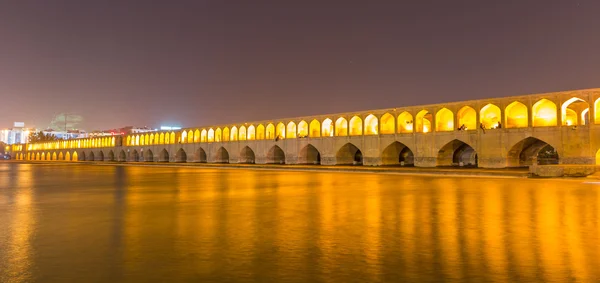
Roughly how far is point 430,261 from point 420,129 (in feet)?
79.5

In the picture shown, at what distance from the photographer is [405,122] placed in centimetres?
2839

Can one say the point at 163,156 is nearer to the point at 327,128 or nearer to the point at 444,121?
the point at 327,128

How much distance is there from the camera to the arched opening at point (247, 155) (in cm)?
3994

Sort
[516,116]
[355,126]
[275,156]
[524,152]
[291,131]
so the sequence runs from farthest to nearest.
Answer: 1. [275,156]
2. [291,131]
3. [355,126]
4. [524,152]
5. [516,116]

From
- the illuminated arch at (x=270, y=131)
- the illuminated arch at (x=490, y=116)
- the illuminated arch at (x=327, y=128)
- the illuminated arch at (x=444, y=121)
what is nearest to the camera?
the illuminated arch at (x=490, y=116)

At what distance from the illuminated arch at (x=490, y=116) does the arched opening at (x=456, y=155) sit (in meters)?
1.79

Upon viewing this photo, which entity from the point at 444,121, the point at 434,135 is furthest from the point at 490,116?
the point at 434,135

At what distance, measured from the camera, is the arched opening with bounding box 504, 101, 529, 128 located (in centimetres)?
2317

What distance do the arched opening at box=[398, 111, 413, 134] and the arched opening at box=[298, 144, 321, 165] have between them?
26.8ft

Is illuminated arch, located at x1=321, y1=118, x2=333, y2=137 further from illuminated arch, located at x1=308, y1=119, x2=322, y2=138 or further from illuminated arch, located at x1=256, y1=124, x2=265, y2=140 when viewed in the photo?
illuminated arch, located at x1=256, y1=124, x2=265, y2=140

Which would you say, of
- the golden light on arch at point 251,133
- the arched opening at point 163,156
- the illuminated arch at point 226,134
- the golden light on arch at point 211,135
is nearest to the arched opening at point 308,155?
the golden light on arch at point 251,133

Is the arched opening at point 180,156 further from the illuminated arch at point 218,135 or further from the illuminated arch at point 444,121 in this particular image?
Result: the illuminated arch at point 444,121

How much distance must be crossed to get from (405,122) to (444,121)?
2.77 meters

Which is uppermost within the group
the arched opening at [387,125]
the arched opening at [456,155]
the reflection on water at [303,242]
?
the arched opening at [387,125]
